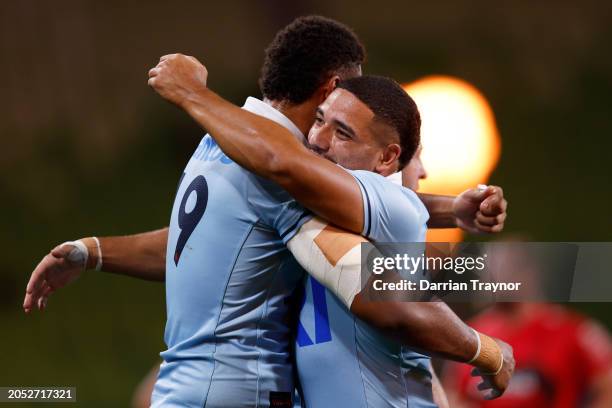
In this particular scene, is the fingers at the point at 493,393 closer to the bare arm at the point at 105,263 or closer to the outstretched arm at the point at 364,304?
the outstretched arm at the point at 364,304

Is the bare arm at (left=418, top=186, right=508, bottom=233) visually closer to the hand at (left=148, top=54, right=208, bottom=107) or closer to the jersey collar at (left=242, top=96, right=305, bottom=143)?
the jersey collar at (left=242, top=96, right=305, bottom=143)

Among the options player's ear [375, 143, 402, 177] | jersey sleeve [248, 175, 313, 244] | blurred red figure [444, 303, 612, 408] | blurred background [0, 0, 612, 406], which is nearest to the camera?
jersey sleeve [248, 175, 313, 244]

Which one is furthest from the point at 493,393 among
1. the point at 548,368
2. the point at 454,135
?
the point at 454,135

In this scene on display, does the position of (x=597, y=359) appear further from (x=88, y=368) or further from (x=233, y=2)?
(x=233, y=2)

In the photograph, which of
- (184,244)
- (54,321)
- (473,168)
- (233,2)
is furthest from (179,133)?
(184,244)

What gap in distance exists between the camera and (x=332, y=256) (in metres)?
2.08

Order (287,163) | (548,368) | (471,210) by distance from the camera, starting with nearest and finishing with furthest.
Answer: (287,163)
(471,210)
(548,368)

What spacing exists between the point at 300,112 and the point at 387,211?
1.42 feet

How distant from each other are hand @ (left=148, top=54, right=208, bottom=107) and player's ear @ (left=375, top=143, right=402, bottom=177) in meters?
0.47

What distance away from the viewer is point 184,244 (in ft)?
7.61

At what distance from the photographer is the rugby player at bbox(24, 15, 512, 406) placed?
7.23ft

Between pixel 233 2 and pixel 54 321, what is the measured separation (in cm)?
227

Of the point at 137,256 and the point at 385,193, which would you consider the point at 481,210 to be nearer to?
the point at 385,193

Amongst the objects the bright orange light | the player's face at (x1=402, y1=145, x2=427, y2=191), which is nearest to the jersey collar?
the player's face at (x1=402, y1=145, x2=427, y2=191)
